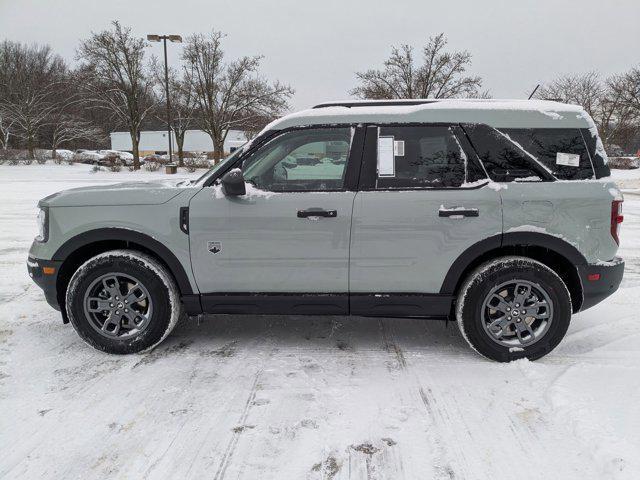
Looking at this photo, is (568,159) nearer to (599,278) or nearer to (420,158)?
(599,278)

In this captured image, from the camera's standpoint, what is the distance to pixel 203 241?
3547mm

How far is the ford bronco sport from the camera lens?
11.2 ft

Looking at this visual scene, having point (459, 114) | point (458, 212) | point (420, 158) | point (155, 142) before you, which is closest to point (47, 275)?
point (420, 158)

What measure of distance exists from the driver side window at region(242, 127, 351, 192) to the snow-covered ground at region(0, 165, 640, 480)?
4.27ft

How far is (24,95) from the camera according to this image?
1853 inches

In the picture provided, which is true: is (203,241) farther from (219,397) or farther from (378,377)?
(378,377)

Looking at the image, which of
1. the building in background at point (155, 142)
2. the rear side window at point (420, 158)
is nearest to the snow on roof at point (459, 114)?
the rear side window at point (420, 158)

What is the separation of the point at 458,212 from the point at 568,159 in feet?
2.84

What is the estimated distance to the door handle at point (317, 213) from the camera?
11.3 ft

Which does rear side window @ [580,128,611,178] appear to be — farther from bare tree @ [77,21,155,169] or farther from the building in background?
the building in background

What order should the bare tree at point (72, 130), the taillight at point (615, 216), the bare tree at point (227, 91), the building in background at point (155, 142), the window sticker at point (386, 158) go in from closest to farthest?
the taillight at point (615, 216) < the window sticker at point (386, 158) < the bare tree at point (227, 91) < the bare tree at point (72, 130) < the building in background at point (155, 142)

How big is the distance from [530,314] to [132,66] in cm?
3938

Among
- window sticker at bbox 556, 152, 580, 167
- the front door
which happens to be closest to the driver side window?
the front door

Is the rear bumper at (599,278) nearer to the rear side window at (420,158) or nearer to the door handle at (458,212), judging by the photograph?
the door handle at (458,212)
